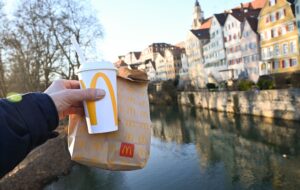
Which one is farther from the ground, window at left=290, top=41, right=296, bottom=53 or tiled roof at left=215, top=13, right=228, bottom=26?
tiled roof at left=215, top=13, right=228, bottom=26

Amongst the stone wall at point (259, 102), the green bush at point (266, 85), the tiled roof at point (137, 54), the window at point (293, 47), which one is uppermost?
the tiled roof at point (137, 54)

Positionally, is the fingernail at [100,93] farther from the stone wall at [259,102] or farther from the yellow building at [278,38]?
the yellow building at [278,38]

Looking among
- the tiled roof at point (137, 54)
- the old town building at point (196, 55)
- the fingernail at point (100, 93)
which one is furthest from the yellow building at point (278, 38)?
the tiled roof at point (137, 54)

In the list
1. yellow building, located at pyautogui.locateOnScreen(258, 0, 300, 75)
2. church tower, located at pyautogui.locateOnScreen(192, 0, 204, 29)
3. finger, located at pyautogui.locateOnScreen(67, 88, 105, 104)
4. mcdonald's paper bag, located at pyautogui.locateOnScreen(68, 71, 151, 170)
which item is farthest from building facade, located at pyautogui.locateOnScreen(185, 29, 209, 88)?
finger, located at pyautogui.locateOnScreen(67, 88, 105, 104)

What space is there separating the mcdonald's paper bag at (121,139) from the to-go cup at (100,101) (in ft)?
0.22

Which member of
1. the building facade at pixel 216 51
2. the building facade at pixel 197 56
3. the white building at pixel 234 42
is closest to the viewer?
the white building at pixel 234 42

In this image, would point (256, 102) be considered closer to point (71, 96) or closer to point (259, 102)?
point (259, 102)

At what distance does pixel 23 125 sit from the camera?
1.07 m

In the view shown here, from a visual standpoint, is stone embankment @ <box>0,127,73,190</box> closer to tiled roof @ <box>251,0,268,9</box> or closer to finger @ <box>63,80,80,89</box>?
finger @ <box>63,80,80,89</box>

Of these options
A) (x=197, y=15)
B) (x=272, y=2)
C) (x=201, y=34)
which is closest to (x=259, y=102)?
(x=272, y=2)

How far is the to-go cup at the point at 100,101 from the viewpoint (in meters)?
1.49

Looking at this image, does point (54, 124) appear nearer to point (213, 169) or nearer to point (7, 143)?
point (7, 143)

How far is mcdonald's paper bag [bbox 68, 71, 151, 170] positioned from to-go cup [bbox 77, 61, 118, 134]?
0.22ft

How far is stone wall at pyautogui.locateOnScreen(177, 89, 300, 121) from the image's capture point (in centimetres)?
2041
